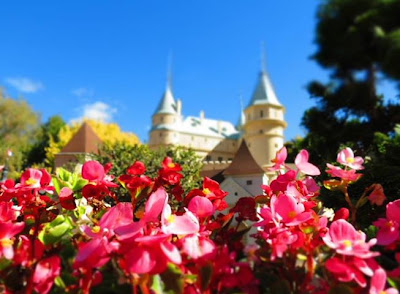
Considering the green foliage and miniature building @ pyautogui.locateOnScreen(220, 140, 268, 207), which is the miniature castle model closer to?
miniature building @ pyautogui.locateOnScreen(220, 140, 268, 207)

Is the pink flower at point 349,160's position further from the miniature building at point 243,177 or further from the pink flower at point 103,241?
the miniature building at point 243,177

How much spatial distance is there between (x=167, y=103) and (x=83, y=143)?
33922 millimetres

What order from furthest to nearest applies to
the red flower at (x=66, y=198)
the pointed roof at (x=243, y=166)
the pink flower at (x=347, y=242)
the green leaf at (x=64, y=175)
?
1. the pointed roof at (x=243, y=166)
2. the green leaf at (x=64, y=175)
3. the red flower at (x=66, y=198)
4. the pink flower at (x=347, y=242)

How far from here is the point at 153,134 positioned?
190ft

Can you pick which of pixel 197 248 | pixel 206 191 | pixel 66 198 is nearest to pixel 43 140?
pixel 66 198

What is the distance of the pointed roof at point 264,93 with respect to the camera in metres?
44.8

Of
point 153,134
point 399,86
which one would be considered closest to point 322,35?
point 399,86

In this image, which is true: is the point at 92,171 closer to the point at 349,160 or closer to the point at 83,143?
the point at 349,160

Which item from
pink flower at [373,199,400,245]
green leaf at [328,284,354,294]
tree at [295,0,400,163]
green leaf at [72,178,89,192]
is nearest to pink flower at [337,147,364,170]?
pink flower at [373,199,400,245]

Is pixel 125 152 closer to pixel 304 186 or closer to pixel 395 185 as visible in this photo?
pixel 395 185

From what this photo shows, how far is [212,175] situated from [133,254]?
57.7ft

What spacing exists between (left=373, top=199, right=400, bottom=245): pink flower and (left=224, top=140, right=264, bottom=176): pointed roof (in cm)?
1543

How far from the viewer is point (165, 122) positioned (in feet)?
194

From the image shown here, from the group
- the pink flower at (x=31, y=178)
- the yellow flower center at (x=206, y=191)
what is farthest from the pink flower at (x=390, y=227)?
the pink flower at (x=31, y=178)
